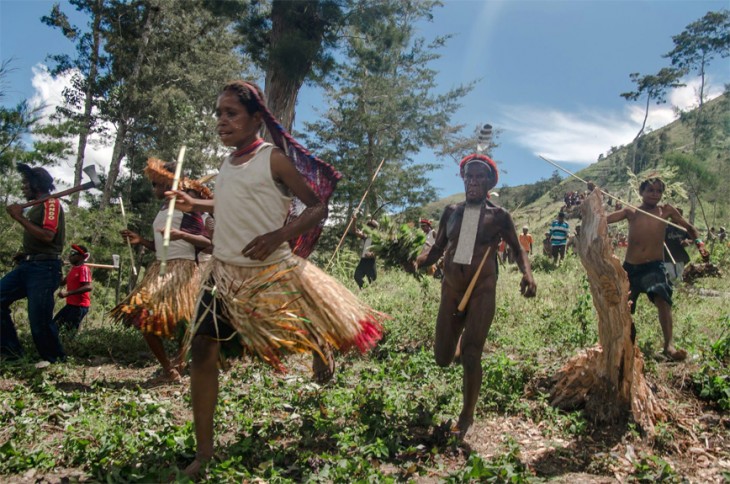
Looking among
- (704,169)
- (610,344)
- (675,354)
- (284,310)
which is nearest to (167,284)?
(284,310)

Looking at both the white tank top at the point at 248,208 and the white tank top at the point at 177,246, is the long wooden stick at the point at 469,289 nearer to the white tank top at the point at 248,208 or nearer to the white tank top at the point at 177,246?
the white tank top at the point at 248,208

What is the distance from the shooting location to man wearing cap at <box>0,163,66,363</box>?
5.21 metres

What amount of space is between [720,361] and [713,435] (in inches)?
41.1

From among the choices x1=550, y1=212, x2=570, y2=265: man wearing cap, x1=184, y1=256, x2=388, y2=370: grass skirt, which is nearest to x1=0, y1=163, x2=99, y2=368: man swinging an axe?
x1=184, y1=256, x2=388, y2=370: grass skirt

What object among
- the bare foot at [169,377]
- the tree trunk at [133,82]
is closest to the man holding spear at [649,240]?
the bare foot at [169,377]

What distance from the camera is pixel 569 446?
12.2ft

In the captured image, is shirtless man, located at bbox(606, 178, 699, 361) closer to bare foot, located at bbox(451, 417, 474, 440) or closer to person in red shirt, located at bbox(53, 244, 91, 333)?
bare foot, located at bbox(451, 417, 474, 440)

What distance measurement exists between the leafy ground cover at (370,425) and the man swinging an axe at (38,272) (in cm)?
29

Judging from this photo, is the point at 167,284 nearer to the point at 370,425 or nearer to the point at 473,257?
the point at 370,425

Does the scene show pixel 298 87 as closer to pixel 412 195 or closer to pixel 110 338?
pixel 110 338

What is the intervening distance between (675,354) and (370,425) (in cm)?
329

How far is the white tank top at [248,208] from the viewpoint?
3.02 metres

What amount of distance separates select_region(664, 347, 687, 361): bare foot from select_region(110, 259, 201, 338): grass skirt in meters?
4.42

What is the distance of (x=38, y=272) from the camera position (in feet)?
17.2
